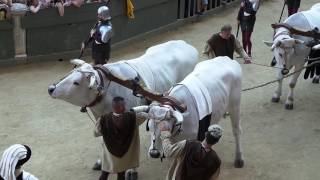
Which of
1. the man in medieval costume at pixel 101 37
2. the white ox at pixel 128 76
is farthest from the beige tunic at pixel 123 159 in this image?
the man in medieval costume at pixel 101 37

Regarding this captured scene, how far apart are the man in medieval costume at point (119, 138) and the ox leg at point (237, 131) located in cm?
165

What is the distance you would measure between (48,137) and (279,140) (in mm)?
3834

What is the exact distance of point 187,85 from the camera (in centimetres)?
738

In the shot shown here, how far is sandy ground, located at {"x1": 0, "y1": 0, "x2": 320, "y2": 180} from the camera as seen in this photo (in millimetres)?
8672

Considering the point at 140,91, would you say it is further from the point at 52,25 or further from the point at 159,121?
the point at 52,25

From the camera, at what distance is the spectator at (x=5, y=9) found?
1249cm

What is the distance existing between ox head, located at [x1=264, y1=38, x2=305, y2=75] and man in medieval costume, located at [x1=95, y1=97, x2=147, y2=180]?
3901 millimetres

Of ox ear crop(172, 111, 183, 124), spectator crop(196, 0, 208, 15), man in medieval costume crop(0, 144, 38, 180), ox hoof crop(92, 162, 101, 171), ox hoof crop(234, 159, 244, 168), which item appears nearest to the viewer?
man in medieval costume crop(0, 144, 38, 180)

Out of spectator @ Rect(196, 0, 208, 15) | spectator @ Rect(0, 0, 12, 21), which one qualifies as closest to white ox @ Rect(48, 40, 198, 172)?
spectator @ Rect(0, 0, 12, 21)

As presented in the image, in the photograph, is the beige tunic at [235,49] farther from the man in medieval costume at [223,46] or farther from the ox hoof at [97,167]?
the ox hoof at [97,167]

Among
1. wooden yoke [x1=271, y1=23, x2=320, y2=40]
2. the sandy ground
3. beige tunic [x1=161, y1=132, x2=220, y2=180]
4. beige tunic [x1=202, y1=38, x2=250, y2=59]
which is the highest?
wooden yoke [x1=271, y1=23, x2=320, y2=40]

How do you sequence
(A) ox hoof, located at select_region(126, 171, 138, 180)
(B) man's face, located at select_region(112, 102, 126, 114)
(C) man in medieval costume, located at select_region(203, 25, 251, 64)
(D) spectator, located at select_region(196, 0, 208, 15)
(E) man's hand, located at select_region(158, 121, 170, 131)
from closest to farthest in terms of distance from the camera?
(E) man's hand, located at select_region(158, 121, 170, 131)
(B) man's face, located at select_region(112, 102, 126, 114)
(A) ox hoof, located at select_region(126, 171, 138, 180)
(C) man in medieval costume, located at select_region(203, 25, 251, 64)
(D) spectator, located at select_region(196, 0, 208, 15)

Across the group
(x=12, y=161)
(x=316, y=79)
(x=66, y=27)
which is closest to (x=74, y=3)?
(x=66, y=27)

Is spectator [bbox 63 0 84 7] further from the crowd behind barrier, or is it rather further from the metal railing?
the metal railing
